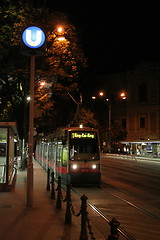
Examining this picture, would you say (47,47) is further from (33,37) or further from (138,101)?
(138,101)

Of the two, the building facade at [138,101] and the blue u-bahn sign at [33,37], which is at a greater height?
the building facade at [138,101]

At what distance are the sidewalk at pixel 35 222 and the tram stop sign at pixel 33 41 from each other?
4.95 m

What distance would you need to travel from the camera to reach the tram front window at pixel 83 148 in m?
16.9

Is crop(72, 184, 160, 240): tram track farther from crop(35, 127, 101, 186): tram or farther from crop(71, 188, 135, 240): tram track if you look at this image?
crop(35, 127, 101, 186): tram

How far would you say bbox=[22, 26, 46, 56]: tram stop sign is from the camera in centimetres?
1065

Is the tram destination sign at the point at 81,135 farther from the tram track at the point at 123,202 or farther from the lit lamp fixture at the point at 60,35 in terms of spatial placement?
the lit lamp fixture at the point at 60,35

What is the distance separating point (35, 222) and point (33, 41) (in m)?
5.66

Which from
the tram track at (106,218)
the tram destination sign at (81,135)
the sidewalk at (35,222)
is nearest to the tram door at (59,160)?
the tram destination sign at (81,135)

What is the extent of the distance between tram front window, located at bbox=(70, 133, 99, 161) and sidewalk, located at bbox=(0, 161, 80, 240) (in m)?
5.06

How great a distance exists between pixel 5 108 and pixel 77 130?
560 inches

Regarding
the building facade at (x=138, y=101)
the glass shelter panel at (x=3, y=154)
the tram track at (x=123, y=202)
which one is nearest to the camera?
the tram track at (x=123, y=202)

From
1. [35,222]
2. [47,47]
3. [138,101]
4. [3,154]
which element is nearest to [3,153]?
[3,154]

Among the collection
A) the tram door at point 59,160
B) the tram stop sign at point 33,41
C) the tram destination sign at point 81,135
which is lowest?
the tram door at point 59,160

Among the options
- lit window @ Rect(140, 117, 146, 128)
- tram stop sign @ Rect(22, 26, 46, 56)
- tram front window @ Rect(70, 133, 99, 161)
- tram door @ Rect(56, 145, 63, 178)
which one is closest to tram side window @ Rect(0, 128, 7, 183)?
tram front window @ Rect(70, 133, 99, 161)
